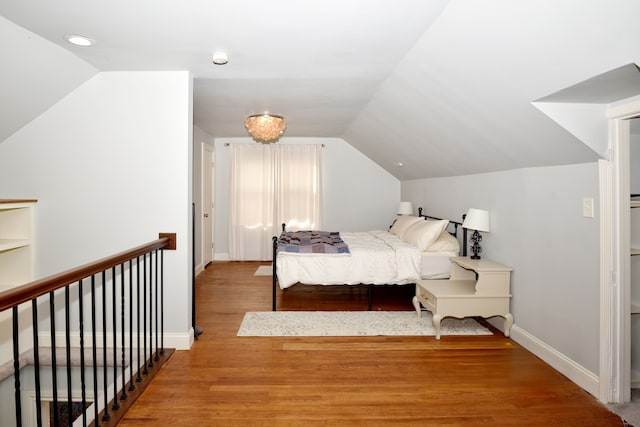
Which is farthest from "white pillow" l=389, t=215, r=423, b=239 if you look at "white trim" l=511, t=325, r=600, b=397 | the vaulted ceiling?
"white trim" l=511, t=325, r=600, b=397

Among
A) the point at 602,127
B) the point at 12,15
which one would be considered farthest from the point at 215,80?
the point at 602,127

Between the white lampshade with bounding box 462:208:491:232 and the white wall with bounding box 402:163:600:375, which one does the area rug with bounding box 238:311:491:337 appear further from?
the white lampshade with bounding box 462:208:491:232

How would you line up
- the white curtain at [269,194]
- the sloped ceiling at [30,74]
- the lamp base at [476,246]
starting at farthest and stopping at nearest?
the white curtain at [269,194] < the lamp base at [476,246] < the sloped ceiling at [30,74]

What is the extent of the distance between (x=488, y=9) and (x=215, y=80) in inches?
93.1

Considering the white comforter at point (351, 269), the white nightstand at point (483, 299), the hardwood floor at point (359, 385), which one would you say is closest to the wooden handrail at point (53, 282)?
the hardwood floor at point (359, 385)

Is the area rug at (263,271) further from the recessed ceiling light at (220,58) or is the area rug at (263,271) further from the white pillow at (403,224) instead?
the recessed ceiling light at (220,58)

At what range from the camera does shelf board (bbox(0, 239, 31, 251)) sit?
2892mm

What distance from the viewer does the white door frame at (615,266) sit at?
2.26 metres

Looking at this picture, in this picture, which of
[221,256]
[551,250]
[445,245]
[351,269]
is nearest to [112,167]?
[351,269]

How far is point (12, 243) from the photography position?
297 centimetres

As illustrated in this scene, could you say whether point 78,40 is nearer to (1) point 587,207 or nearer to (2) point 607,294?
(1) point 587,207

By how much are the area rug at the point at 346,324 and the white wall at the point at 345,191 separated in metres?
3.30

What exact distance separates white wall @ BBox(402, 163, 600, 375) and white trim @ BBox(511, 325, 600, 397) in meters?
0.03

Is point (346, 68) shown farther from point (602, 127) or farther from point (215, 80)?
point (602, 127)
